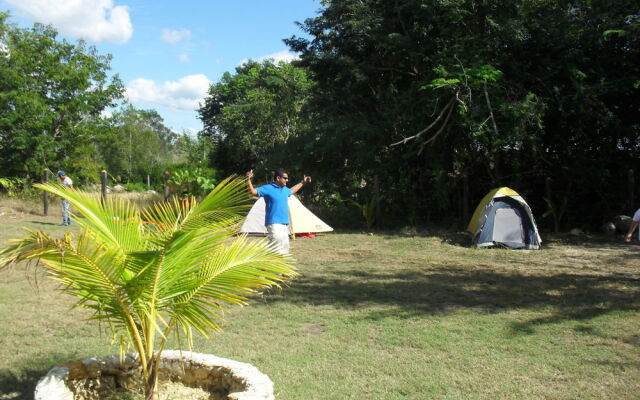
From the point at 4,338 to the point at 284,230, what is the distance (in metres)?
3.44

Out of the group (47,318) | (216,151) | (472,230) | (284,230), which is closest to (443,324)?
(284,230)

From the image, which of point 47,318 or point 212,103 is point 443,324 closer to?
point 47,318

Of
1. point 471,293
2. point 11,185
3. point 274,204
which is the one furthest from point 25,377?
point 11,185

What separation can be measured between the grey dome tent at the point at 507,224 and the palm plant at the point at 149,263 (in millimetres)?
9045

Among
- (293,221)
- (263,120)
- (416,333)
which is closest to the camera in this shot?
(416,333)

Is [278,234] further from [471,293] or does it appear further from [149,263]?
[149,263]

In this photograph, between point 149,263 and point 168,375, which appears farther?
point 168,375

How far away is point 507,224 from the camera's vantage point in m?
12.0

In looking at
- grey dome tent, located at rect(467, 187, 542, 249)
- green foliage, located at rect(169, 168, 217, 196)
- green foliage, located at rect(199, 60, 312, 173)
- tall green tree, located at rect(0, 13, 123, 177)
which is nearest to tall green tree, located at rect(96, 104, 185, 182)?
green foliage, located at rect(199, 60, 312, 173)

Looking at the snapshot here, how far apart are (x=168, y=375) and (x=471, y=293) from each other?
185 inches

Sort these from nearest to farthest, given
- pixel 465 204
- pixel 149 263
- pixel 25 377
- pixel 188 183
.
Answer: pixel 149 263 → pixel 25 377 → pixel 465 204 → pixel 188 183

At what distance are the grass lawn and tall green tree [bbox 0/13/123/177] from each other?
14.5 meters

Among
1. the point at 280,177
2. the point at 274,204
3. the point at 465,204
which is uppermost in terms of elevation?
the point at 280,177

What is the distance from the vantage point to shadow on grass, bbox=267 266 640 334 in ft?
21.3
